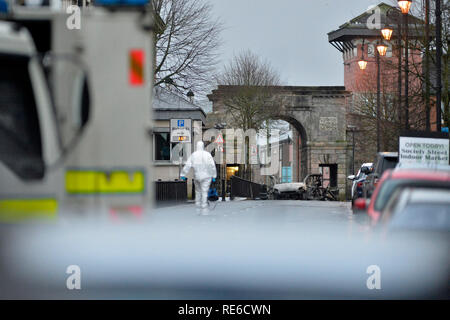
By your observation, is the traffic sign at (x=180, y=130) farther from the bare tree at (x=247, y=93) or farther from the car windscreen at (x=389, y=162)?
the bare tree at (x=247, y=93)

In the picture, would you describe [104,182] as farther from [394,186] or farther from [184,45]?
[184,45]

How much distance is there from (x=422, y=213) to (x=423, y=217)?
0.7 inches

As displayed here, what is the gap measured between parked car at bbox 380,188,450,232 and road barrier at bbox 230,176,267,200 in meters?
33.7

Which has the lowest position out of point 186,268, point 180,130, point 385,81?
point 186,268

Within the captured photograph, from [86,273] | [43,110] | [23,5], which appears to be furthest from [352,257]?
[23,5]

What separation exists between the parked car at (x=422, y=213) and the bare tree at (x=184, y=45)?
18123 mm

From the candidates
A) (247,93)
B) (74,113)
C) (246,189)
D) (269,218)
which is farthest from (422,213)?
(247,93)

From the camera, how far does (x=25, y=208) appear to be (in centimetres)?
292

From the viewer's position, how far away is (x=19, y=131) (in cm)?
299

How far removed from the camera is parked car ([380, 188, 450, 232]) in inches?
132

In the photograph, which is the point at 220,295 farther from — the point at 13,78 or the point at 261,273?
the point at 13,78

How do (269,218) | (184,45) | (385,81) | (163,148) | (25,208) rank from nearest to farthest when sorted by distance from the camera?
(25,208) < (269,218) < (184,45) < (163,148) < (385,81)

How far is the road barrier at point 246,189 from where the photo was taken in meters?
39.5
